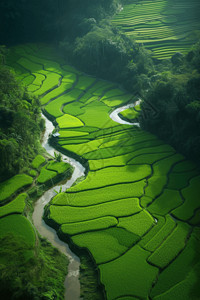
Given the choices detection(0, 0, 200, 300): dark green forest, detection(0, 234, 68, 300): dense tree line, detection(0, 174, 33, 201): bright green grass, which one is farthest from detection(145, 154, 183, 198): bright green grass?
detection(0, 174, 33, 201): bright green grass

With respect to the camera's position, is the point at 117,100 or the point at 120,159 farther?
the point at 117,100

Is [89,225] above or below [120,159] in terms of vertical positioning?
below

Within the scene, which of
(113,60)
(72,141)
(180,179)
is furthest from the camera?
(113,60)

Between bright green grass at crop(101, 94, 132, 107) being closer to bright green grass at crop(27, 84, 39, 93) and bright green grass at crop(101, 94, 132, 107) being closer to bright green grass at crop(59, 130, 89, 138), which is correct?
bright green grass at crop(59, 130, 89, 138)

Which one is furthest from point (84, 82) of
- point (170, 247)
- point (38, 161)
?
point (170, 247)

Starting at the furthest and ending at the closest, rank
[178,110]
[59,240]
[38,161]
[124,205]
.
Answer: [178,110]
[38,161]
[124,205]
[59,240]

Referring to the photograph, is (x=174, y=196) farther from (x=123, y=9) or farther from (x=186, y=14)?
(x=123, y=9)

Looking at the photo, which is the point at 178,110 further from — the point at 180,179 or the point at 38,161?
the point at 38,161
